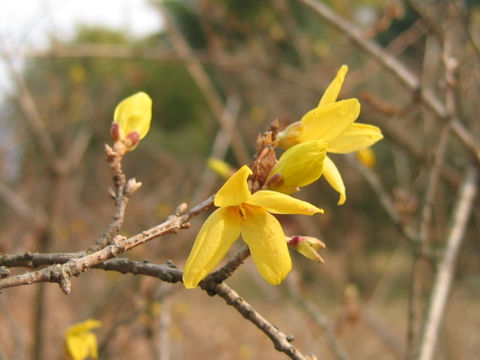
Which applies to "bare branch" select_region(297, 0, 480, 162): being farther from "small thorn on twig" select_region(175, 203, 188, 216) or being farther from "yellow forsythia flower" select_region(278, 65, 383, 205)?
"small thorn on twig" select_region(175, 203, 188, 216)

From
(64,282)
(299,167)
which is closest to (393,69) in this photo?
(299,167)

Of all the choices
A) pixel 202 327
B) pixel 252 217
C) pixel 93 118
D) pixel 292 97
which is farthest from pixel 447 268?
pixel 202 327

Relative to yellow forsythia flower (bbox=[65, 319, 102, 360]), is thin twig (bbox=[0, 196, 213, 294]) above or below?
below

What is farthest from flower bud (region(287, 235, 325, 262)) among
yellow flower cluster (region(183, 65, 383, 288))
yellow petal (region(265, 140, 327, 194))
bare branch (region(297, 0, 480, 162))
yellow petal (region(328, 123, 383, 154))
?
bare branch (region(297, 0, 480, 162))

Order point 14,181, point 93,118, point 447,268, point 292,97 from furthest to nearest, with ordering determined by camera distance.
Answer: point 292,97, point 14,181, point 93,118, point 447,268

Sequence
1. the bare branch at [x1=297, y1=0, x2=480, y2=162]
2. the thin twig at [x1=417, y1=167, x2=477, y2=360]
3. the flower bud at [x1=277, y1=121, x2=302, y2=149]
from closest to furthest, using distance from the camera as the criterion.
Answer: the flower bud at [x1=277, y1=121, x2=302, y2=149], the thin twig at [x1=417, y1=167, x2=477, y2=360], the bare branch at [x1=297, y1=0, x2=480, y2=162]

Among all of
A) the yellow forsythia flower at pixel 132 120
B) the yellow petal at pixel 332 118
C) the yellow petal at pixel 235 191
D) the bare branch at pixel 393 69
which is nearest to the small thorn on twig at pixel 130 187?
the yellow forsythia flower at pixel 132 120

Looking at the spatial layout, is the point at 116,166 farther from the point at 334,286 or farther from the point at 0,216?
the point at 334,286
